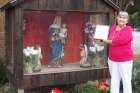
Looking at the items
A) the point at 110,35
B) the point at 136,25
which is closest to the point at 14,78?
the point at 110,35

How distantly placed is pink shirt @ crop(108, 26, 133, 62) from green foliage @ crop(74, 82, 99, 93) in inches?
37.3

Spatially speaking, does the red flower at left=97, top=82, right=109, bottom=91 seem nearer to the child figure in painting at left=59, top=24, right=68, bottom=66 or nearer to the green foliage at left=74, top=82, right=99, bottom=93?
the green foliage at left=74, top=82, right=99, bottom=93

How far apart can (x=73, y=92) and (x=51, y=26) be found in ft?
4.36

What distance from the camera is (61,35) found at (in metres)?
7.75

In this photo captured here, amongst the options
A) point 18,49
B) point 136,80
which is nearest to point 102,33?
point 18,49

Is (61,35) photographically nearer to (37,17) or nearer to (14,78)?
(37,17)

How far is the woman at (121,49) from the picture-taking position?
6559 mm

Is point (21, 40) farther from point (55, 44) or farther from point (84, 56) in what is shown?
point (84, 56)

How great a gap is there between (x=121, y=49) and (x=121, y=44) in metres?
0.09

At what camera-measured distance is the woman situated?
6559 millimetres

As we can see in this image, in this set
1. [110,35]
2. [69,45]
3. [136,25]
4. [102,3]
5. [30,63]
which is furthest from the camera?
[136,25]

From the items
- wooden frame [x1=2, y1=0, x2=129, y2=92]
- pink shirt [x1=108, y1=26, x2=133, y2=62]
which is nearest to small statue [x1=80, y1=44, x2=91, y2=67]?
wooden frame [x1=2, y1=0, x2=129, y2=92]

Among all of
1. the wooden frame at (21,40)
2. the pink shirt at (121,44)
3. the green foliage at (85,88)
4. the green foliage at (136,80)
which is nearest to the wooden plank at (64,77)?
the wooden frame at (21,40)

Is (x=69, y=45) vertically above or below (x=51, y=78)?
above
